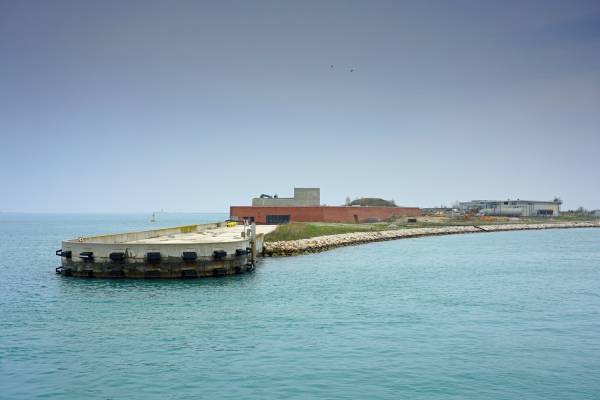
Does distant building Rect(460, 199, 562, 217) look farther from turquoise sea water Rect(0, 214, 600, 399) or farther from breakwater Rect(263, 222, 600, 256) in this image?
turquoise sea water Rect(0, 214, 600, 399)

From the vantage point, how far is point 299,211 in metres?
102

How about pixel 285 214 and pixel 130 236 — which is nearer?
pixel 130 236

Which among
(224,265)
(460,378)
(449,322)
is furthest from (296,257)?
(460,378)

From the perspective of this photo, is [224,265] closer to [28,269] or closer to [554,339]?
[28,269]

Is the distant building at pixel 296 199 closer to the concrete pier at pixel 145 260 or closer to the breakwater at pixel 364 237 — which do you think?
the breakwater at pixel 364 237

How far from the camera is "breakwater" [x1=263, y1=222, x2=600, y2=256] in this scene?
6027 cm

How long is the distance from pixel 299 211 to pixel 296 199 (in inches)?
391

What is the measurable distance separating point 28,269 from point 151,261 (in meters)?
18.1

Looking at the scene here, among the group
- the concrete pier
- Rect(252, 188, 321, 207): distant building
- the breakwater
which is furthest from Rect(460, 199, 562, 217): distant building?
the concrete pier

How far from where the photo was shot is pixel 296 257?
57.2m

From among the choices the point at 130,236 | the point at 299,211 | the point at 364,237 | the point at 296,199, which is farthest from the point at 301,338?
the point at 296,199

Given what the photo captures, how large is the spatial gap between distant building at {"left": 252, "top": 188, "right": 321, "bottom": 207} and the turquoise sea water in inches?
2634

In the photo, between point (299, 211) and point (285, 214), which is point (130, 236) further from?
point (299, 211)

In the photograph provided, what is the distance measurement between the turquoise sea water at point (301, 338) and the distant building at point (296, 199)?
6689 centimetres
